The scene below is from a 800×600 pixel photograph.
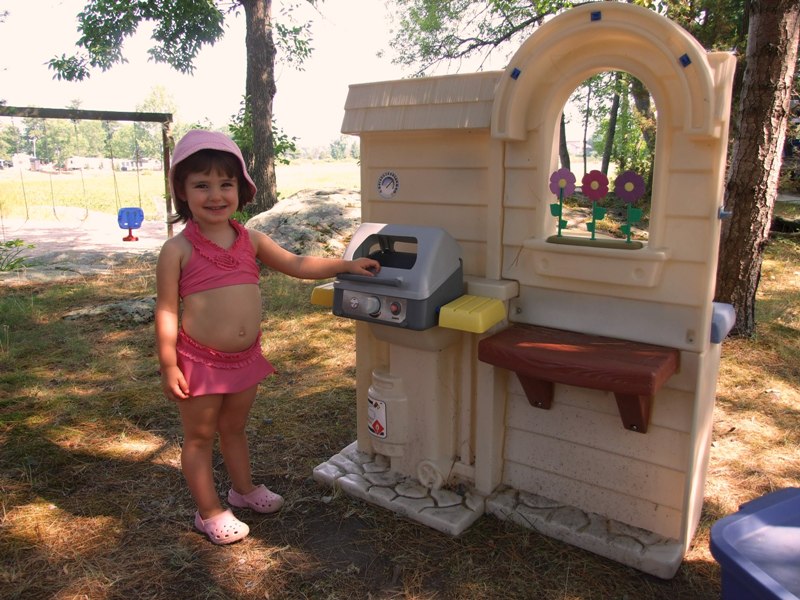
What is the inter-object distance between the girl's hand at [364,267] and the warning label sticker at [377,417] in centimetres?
58

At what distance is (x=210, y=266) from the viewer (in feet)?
6.78

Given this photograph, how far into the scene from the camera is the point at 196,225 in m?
2.12

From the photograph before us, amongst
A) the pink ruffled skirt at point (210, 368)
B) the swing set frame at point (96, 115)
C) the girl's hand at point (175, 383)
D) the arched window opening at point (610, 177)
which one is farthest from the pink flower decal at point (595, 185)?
the swing set frame at point (96, 115)

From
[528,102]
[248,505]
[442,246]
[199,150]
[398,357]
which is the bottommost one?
[248,505]

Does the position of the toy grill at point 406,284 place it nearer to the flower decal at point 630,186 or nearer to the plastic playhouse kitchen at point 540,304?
the plastic playhouse kitchen at point 540,304

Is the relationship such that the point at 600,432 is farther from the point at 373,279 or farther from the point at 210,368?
the point at 210,368

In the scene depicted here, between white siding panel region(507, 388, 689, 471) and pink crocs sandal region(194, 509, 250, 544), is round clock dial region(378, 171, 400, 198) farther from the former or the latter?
pink crocs sandal region(194, 509, 250, 544)

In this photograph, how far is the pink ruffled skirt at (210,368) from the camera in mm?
2057

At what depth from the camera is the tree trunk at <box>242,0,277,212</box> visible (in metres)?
8.32

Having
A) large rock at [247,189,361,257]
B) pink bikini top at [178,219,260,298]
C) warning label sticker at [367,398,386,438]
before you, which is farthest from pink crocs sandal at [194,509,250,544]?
large rock at [247,189,361,257]

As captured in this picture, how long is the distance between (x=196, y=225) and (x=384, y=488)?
128 cm

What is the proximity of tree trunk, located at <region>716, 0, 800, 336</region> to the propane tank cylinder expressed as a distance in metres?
2.87

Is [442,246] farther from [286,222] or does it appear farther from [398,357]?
[286,222]

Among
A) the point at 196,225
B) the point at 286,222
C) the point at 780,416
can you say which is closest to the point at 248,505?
the point at 196,225
